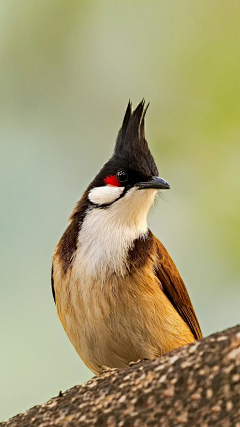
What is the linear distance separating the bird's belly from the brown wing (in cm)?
18

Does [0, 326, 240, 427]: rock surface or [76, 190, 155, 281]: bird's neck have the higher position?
[76, 190, 155, 281]: bird's neck

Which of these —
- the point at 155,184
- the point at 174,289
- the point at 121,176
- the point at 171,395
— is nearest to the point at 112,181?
the point at 121,176

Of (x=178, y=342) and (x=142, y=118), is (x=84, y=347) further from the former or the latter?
(x=142, y=118)

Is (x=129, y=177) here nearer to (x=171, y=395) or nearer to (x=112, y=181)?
(x=112, y=181)

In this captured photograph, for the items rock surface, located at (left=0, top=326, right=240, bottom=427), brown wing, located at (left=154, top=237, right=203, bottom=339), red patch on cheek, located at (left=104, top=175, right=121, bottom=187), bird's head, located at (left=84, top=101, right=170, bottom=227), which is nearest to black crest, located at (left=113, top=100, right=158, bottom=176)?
bird's head, located at (left=84, top=101, right=170, bottom=227)

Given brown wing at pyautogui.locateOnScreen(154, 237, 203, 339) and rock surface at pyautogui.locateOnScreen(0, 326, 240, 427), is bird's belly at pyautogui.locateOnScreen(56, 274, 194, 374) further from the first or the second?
rock surface at pyautogui.locateOnScreen(0, 326, 240, 427)

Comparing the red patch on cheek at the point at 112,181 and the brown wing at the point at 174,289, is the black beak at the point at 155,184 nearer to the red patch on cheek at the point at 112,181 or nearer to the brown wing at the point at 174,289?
the red patch on cheek at the point at 112,181

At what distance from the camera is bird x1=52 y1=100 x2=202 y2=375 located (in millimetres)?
2566

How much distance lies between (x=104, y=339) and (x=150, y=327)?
0.70ft

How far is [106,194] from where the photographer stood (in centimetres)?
276

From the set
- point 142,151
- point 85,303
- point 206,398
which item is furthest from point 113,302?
point 206,398

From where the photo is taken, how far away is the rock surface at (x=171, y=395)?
1.38m

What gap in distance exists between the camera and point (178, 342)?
2.74 meters

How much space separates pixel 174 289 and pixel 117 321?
0.52 m
